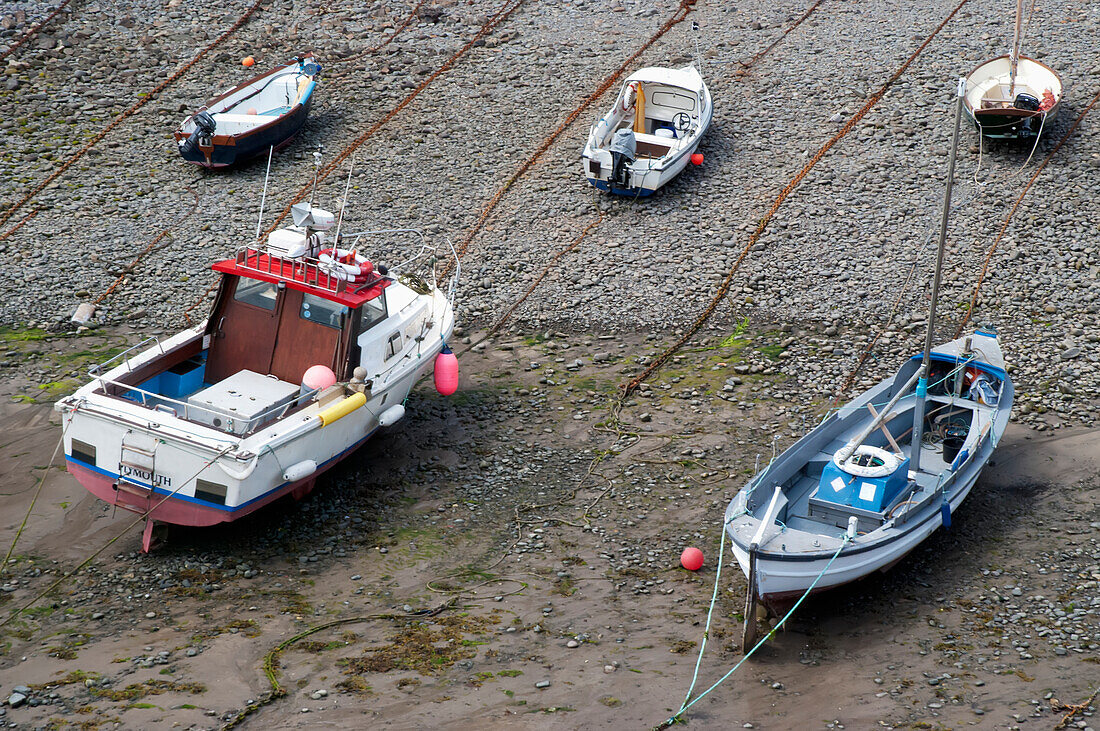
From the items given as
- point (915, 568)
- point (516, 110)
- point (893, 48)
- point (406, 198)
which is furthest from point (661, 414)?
point (893, 48)

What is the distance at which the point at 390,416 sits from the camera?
1295 cm

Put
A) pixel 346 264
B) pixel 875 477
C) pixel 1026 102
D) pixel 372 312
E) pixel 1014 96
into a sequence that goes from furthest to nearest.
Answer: pixel 1014 96, pixel 1026 102, pixel 372 312, pixel 346 264, pixel 875 477

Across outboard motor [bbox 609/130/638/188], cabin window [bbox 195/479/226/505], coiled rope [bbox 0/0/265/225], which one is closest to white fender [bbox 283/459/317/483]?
cabin window [bbox 195/479/226/505]

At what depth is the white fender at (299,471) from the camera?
11.6 metres

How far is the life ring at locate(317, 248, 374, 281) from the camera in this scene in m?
12.5

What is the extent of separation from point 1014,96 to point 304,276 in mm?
12996

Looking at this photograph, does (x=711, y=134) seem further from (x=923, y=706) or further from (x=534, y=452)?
(x=923, y=706)

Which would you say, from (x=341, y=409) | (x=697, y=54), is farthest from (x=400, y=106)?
(x=341, y=409)

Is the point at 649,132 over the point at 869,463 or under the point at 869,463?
over

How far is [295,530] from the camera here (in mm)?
12258

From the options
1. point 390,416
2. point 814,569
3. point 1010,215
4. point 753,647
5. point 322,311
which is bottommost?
point 753,647

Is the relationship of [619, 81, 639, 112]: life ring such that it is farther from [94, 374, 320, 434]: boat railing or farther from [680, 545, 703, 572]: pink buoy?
[680, 545, 703, 572]: pink buoy

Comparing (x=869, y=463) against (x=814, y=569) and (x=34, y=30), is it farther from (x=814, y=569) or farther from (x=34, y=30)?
(x=34, y=30)

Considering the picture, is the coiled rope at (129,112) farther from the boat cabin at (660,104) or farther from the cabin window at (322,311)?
the boat cabin at (660,104)
